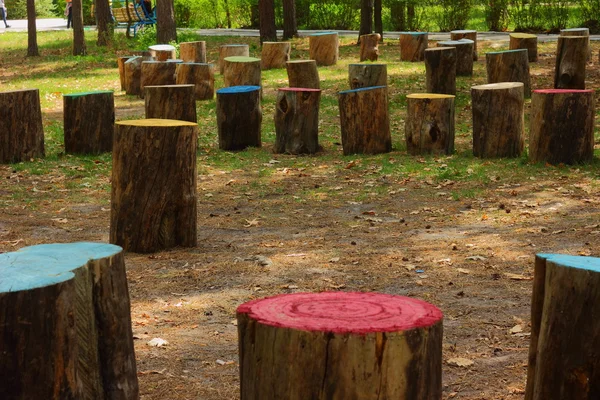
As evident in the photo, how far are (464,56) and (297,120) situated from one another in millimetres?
7036

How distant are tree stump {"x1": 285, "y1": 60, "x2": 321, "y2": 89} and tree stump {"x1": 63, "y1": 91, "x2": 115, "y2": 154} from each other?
15.0 ft

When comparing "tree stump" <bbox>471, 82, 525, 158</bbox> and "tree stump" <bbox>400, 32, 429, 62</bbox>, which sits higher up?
"tree stump" <bbox>400, 32, 429, 62</bbox>

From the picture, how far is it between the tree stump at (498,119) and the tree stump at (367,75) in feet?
12.1

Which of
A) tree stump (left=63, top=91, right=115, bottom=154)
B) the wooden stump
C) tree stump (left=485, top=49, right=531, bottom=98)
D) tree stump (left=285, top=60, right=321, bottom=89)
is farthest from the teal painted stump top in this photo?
the wooden stump

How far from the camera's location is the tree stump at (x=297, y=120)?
1123 cm

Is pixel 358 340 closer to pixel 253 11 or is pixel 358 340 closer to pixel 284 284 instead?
pixel 284 284

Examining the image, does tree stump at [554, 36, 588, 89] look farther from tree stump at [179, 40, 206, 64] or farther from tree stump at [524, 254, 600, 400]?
tree stump at [524, 254, 600, 400]

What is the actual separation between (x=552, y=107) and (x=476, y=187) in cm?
120

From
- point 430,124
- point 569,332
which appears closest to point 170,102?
point 430,124

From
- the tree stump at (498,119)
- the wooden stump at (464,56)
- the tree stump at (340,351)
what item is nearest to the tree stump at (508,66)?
the wooden stump at (464,56)

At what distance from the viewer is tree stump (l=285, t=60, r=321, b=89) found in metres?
15.3

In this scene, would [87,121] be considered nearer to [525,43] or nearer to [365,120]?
[365,120]

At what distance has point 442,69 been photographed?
48.5ft

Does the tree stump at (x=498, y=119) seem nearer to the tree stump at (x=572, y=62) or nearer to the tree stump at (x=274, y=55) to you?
the tree stump at (x=572, y=62)
